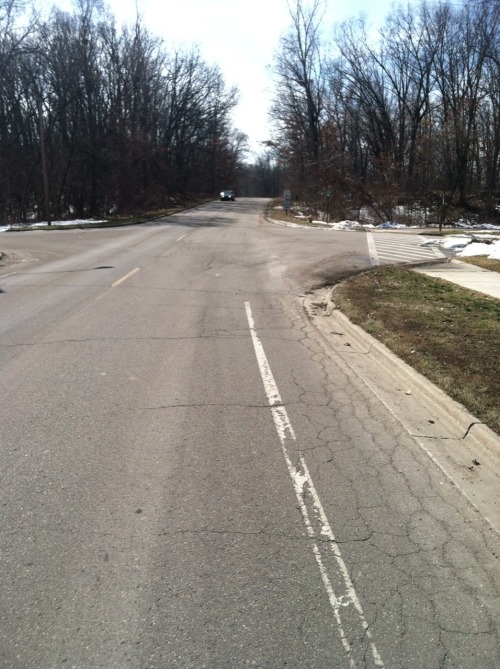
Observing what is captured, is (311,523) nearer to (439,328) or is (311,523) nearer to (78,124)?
(439,328)

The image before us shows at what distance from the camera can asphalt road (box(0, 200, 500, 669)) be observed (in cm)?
250

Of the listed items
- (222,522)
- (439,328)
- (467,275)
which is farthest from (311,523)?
(467,275)

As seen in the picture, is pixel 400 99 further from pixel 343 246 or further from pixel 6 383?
pixel 6 383

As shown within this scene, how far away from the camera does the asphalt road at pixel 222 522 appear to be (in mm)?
2498

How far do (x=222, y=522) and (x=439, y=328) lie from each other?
602 centimetres

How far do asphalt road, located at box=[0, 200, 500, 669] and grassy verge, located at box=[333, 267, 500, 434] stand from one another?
0.94m

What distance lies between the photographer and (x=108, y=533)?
10.5 feet

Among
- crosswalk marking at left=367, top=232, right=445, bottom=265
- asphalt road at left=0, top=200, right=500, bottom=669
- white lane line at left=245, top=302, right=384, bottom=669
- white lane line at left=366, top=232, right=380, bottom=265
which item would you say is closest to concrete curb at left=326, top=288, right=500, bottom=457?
asphalt road at left=0, top=200, right=500, bottom=669

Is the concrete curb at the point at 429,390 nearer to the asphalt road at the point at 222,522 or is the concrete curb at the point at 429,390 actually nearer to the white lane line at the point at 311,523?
the asphalt road at the point at 222,522

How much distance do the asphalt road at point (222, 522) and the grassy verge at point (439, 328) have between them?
0.94 meters

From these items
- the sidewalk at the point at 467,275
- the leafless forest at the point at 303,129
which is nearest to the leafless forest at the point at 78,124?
the leafless forest at the point at 303,129

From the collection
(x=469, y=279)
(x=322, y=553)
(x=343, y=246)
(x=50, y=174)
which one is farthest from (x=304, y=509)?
(x=50, y=174)

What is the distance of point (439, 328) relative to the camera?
8.26 meters

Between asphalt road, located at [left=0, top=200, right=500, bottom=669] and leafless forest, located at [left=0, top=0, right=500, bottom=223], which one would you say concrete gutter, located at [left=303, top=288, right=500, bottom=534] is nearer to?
asphalt road, located at [left=0, top=200, right=500, bottom=669]
